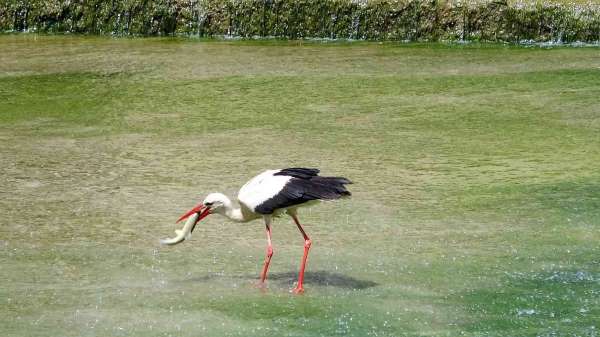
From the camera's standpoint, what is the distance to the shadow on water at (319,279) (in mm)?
5404

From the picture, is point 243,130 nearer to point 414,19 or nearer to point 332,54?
point 332,54

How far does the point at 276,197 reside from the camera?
549 cm

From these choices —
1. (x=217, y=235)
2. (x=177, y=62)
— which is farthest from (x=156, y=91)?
(x=217, y=235)

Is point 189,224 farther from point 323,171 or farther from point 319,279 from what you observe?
point 323,171

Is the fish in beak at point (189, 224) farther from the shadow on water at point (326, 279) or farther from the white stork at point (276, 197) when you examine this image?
the shadow on water at point (326, 279)

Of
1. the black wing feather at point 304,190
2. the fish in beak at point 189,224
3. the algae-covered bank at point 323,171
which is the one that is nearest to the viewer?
the algae-covered bank at point 323,171

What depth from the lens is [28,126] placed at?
29.3ft

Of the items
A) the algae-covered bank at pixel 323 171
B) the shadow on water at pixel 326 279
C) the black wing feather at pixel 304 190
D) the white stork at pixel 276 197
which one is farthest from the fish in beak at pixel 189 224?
the shadow on water at pixel 326 279

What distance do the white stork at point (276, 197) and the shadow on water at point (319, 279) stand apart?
0.08 meters

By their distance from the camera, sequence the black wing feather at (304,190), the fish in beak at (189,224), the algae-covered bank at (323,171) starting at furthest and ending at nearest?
the fish in beak at (189,224) < the black wing feather at (304,190) < the algae-covered bank at (323,171)

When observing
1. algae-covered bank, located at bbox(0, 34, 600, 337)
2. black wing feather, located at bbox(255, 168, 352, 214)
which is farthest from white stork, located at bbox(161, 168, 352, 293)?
algae-covered bank, located at bbox(0, 34, 600, 337)

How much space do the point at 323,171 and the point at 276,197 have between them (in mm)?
1985

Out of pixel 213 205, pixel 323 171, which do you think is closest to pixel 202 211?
pixel 213 205

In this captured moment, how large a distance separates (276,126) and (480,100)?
1764mm
